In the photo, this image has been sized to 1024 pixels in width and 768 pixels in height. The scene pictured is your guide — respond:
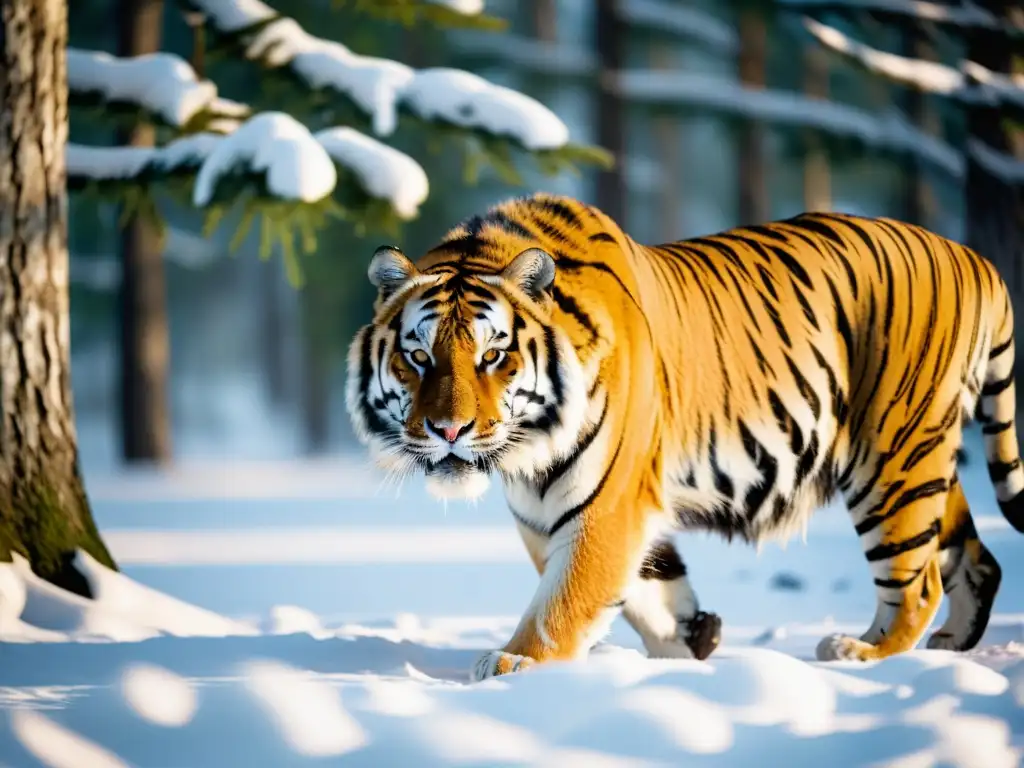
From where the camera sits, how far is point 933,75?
899 centimetres

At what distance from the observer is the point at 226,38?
630cm

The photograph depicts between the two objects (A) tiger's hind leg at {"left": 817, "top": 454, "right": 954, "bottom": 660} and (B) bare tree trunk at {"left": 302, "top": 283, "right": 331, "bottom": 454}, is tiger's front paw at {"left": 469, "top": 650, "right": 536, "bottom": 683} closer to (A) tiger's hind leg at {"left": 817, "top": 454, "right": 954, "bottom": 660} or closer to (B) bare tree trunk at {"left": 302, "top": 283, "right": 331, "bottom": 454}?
(A) tiger's hind leg at {"left": 817, "top": 454, "right": 954, "bottom": 660}

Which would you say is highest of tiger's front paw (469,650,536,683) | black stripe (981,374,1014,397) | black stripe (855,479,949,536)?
black stripe (981,374,1014,397)

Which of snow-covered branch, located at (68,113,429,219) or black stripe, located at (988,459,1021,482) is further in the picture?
snow-covered branch, located at (68,113,429,219)

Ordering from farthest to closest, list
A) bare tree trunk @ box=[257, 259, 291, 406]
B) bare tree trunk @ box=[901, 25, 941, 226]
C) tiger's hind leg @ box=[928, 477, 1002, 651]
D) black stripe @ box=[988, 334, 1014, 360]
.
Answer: bare tree trunk @ box=[257, 259, 291, 406] < bare tree trunk @ box=[901, 25, 941, 226] < black stripe @ box=[988, 334, 1014, 360] < tiger's hind leg @ box=[928, 477, 1002, 651]

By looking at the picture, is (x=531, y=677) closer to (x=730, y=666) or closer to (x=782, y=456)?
(x=730, y=666)

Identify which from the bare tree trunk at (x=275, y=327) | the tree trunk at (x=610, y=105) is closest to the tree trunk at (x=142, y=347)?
the tree trunk at (x=610, y=105)

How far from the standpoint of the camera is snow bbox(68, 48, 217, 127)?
6.13 metres

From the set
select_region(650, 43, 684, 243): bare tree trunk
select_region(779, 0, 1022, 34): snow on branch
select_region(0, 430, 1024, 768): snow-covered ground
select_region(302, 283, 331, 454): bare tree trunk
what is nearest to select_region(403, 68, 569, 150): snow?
select_region(0, 430, 1024, 768): snow-covered ground

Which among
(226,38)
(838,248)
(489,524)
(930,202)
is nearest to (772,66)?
(930,202)

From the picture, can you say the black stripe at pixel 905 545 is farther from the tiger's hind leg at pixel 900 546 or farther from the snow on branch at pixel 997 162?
the snow on branch at pixel 997 162

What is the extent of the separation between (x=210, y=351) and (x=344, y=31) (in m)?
22.7

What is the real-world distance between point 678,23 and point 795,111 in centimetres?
353

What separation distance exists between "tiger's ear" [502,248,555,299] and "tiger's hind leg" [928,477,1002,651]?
5.69ft
